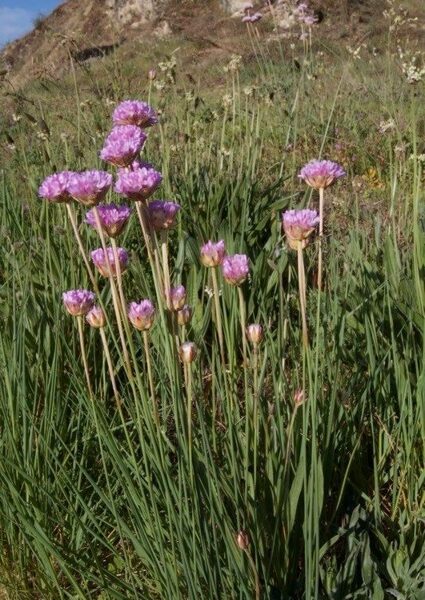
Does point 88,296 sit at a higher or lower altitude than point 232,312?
higher

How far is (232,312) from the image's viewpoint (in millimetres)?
1545

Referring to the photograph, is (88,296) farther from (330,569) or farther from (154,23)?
(154,23)

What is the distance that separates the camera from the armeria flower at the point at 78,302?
1044 millimetres

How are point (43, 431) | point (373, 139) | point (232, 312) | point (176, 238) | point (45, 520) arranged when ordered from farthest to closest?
point (373, 139), point (176, 238), point (232, 312), point (43, 431), point (45, 520)

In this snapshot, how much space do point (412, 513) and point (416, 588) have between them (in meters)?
0.15

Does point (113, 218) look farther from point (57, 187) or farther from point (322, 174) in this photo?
point (322, 174)

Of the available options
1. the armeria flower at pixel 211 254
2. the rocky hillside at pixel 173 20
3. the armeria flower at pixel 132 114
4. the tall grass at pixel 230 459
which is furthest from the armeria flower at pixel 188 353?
the rocky hillside at pixel 173 20

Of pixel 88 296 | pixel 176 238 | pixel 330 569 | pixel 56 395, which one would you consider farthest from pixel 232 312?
pixel 176 238

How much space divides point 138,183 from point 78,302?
0.81 ft

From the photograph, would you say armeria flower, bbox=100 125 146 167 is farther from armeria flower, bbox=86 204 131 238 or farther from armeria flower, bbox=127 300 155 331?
armeria flower, bbox=127 300 155 331

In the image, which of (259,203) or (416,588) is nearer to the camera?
(416,588)

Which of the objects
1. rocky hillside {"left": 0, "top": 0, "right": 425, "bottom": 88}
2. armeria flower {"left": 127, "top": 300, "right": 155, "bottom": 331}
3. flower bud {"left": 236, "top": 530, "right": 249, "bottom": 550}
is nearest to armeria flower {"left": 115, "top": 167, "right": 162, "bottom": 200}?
armeria flower {"left": 127, "top": 300, "right": 155, "bottom": 331}

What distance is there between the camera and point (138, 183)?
893mm

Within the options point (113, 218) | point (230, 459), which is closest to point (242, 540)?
point (230, 459)
